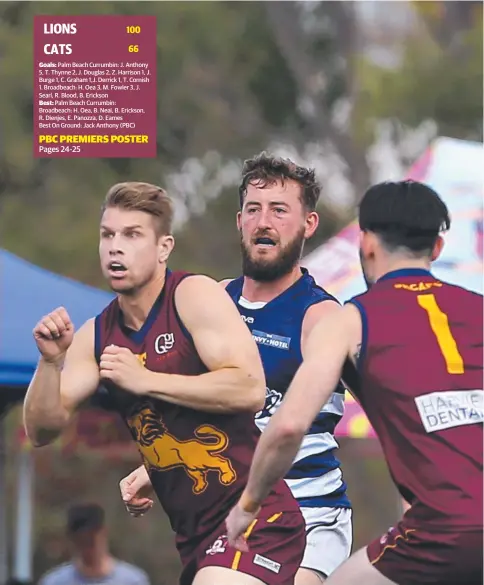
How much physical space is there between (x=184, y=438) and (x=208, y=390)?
268 millimetres

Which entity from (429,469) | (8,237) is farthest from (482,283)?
(8,237)

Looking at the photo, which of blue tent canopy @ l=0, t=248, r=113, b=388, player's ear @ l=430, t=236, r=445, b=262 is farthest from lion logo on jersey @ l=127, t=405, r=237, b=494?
blue tent canopy @ l=0, t=248, r=113, b=388

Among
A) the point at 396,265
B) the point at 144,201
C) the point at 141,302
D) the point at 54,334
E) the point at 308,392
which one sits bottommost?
the point at 308,392

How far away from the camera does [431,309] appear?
4125 millimetres

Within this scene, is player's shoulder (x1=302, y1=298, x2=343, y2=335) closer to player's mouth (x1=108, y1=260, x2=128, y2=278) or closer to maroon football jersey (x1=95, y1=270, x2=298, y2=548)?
maroon football jersey (x1=95, y1=270, x2=298, y2=548)

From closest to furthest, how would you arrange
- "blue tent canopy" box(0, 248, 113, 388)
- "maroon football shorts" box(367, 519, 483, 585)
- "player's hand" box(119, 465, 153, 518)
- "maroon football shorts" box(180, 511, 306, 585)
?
"maroon football shorts" box(367, 519, 483, 585) < "maroon football shorts" box(180, 511, 306, 585) < "player's hand" box(119, 465, 153, 518) < "blue tent canopy" box(0, 248, 113, 388)

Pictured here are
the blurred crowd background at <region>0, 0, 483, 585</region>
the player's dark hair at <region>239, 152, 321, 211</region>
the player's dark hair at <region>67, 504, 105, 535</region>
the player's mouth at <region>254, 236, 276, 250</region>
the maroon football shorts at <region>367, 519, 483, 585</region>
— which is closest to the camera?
the maroon football shorts at <region>367, 519, 483, 585</region>

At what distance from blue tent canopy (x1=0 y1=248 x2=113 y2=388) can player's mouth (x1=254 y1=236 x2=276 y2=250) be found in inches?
104

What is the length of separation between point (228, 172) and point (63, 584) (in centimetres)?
1353

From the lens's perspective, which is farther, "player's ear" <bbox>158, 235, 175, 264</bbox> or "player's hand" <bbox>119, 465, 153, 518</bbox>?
"player's hand" <bbox>119, 465, 153, 518</bbox>

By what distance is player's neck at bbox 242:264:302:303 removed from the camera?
18.6 ft

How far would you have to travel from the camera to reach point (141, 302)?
16.3 feet

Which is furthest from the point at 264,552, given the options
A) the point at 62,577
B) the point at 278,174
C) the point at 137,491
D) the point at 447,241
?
the point at 447,241

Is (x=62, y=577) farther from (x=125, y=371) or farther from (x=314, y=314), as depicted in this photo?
(x=125, y=371)
